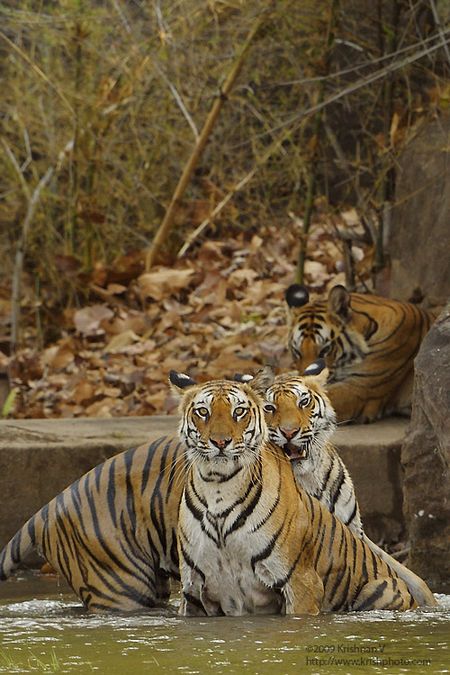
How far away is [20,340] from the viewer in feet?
43.0

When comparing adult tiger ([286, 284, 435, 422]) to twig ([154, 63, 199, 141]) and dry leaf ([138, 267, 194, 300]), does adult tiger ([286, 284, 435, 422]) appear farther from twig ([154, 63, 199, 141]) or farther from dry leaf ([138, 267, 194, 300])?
dry leaf ([138, 267, 194, 300])

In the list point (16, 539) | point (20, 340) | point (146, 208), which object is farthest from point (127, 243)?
point (16, 539)

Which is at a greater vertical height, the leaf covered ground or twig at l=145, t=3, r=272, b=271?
twig at l=145, t=3, r=272, b=271

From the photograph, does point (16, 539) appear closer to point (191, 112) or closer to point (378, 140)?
point (378, 140)

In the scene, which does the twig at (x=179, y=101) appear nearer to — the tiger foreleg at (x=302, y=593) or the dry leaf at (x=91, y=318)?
the dry leaf at (x=91, y=318)

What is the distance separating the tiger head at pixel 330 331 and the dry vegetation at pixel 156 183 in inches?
74.0

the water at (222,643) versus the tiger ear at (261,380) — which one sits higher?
the tiger ear at (261,380)

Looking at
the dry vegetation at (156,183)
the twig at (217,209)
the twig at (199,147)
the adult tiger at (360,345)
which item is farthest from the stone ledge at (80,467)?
the twig at (217,209)

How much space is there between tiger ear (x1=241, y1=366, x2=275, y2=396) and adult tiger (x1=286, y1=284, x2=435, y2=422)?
8.46 feet

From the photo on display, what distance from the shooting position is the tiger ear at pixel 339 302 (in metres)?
8.96

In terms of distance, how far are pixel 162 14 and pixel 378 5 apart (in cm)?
255

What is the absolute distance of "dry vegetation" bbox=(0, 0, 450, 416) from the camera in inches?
454

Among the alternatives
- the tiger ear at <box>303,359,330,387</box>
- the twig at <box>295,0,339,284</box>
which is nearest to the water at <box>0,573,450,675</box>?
the tiger ear at <box>303,359,330,387</box>

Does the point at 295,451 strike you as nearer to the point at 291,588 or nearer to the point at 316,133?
the point at 291,588
